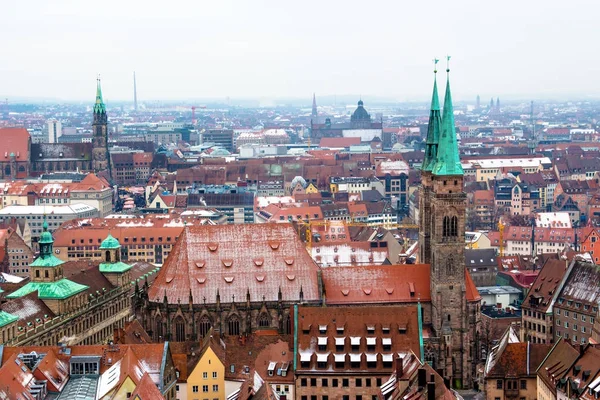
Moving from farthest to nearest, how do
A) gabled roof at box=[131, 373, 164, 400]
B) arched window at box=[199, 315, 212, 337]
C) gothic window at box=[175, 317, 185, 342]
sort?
arched window at box=[199, 315, 212, 337] → gothic window at box=[175, 317, 185, 342] → gabled roof at box=[131, 373, 164, 400]

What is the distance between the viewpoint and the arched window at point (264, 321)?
11062 cm

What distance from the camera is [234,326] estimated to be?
11062cm

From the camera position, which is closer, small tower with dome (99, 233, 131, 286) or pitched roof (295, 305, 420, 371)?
pitched roof (295, 305, 420, 371)

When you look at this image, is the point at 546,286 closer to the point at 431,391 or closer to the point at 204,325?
the point at 204,325

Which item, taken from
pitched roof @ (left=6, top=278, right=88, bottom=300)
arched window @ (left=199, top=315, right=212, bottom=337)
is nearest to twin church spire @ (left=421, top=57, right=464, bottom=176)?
arched window @ (left=199, top=315, right=212, bottom=337)

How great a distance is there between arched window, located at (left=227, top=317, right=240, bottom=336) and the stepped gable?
2021 millimetres

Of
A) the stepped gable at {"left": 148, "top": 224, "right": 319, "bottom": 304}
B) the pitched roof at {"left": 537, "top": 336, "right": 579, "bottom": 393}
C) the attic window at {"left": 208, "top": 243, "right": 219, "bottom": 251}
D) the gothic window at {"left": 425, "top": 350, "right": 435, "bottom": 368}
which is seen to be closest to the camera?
the pitched roof at {"left": 537, "top": 336, "right": 579, "bottom": 393}

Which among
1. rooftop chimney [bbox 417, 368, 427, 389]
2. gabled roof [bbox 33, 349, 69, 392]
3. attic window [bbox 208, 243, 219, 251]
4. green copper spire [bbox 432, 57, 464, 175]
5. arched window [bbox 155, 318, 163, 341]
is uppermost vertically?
green copper spire [bbox 432, 57, 464, 175]

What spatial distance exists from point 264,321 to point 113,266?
32.7 m

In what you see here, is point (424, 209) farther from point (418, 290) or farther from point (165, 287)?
point (165, 287)

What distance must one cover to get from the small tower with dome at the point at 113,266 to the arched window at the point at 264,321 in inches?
1236

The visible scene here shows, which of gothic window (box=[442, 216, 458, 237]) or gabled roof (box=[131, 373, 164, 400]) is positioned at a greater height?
gothic window (box=[442, 216, 458, 237])

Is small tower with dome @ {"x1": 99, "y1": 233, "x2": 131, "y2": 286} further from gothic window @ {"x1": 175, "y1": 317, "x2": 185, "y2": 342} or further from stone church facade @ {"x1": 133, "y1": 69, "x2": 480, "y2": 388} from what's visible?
gothic window @ {"x1": 175, "y1": 317, "x2": 185, "y2": 342}

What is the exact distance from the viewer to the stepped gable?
110500 mm
